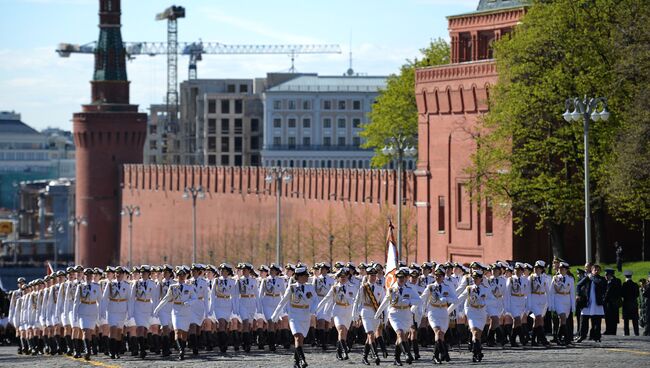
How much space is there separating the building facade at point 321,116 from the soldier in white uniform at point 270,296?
15589 cm

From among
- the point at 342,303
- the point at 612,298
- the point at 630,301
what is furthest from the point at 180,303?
the point at 630,301

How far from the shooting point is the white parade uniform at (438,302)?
35625mm

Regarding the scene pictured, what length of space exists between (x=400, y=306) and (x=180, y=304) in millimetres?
5967

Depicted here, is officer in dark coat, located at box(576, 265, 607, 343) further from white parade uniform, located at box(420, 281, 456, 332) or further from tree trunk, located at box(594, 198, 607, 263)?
tree trunk, located at box(594, 198, 607, 263)

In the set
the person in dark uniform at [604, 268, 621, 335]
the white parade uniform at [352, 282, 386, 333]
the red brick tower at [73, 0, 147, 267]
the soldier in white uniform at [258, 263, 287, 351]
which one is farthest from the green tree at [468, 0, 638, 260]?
the red brick tower at [73, 0, 147, 267]

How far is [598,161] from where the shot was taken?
2603 inches

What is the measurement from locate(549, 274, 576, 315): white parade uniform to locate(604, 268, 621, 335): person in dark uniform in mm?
3395

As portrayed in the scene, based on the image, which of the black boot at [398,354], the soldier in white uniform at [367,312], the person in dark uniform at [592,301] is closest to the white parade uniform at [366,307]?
the soldier in white uniform at [367,312]

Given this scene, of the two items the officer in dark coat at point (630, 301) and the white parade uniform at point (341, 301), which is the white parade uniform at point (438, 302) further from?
the officer in dark coat at point (630, 301)

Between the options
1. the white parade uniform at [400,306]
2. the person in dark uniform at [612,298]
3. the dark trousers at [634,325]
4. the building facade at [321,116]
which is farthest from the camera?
the building facade at [321,116]

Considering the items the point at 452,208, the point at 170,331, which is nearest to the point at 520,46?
the point at 452,208

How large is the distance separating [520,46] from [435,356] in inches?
1344

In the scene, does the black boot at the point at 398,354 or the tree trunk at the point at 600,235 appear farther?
the tree trunk at the point at 600,235

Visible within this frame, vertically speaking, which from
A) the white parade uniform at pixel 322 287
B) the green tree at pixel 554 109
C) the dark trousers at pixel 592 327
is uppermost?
the green tree at pixel 554 109
